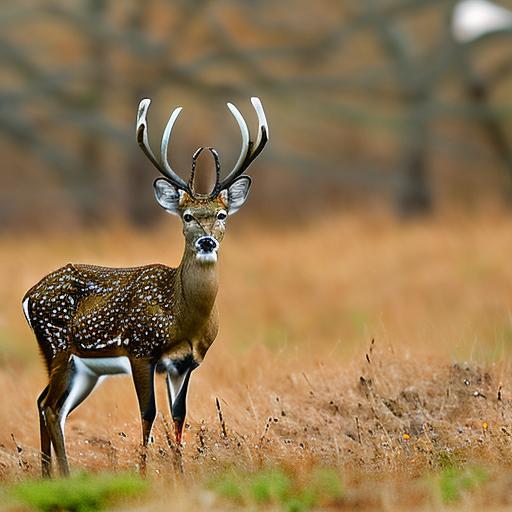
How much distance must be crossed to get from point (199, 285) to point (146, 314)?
0.31 meters

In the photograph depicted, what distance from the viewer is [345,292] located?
15.5 meters

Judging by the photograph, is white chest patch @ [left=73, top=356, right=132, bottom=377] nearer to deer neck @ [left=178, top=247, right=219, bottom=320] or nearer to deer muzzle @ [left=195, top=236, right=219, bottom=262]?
deer neck @ [left=178, top=247, right=219, bottom=320]

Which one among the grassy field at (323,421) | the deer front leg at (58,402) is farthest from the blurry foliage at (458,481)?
the deer front leg at (58,402)

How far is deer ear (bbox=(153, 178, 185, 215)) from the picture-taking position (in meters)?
6.48

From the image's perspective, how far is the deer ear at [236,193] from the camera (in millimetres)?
6551

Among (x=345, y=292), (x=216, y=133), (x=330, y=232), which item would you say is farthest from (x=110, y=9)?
(x=345, y=292)

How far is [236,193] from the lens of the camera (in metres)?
6.59

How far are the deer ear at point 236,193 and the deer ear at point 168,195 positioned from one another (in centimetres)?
23

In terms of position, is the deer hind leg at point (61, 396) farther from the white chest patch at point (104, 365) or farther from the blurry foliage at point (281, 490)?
the blurry foliage at point (281, 490)

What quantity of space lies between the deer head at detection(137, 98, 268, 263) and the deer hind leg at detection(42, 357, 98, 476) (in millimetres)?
904

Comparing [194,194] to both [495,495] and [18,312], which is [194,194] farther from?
[18,312]

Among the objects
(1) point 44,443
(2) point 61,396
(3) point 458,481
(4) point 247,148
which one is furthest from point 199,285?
(3) point 458,481

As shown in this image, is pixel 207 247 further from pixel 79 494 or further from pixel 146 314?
pixel 79 494

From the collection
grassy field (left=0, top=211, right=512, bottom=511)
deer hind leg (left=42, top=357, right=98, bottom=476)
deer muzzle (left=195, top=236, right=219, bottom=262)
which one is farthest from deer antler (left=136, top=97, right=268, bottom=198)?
grassy field (left=0, top=211, right=512, bottom=511)
